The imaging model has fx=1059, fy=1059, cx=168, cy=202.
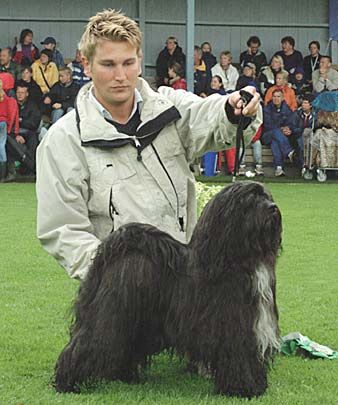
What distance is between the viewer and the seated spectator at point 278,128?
2050cm

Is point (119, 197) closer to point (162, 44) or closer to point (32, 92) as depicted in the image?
point (32, 92)

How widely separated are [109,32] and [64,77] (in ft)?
50.7

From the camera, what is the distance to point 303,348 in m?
6.37

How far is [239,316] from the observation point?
5.00 metres

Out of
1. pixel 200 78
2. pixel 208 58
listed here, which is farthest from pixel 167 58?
pixel 200 78

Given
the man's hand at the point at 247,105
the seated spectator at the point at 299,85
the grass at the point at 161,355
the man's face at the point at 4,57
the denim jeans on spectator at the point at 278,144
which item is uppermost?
the man's face at the point at 4,57

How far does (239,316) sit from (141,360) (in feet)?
2.15

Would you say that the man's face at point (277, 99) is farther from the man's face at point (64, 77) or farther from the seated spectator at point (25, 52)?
the seated spectator at point (25, 52)

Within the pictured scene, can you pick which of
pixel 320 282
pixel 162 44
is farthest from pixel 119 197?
pixel 162 44

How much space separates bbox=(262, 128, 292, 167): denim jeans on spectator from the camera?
20.5 m

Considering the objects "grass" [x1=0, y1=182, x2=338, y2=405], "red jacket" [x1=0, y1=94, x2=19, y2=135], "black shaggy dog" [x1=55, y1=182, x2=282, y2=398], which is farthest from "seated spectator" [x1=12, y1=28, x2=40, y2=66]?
"black shaggy dog" [x1=55, y1=182, x2=282, y2=398]

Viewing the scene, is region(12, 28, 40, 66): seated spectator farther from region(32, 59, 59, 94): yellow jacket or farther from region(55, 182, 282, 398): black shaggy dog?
region(55, 182, 282, 398): black shaggy dog

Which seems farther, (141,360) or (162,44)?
(162,44)

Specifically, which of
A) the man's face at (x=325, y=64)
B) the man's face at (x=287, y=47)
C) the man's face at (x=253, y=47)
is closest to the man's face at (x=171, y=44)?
the man's face at (x=253, y=47)
